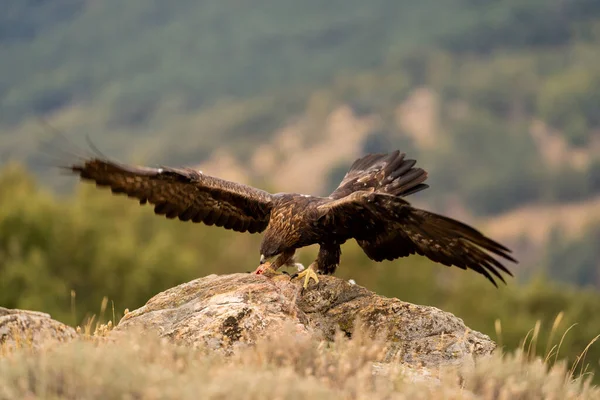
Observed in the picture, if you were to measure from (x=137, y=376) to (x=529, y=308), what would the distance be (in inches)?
1923

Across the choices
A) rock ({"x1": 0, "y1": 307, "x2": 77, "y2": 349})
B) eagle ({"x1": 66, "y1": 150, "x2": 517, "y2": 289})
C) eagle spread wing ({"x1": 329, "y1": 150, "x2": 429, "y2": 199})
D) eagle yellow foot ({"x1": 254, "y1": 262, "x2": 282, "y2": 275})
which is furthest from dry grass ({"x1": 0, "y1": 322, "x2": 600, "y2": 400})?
eagle spread wing ({"x1": 329, "y1": 150, "x2": 429, "y2": 199})

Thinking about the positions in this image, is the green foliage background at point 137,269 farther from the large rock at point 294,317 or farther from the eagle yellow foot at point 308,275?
the large rock at point 294,317

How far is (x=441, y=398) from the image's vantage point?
19.4 feet

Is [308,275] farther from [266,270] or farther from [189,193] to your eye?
[189,193]

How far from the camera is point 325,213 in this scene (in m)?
9.59

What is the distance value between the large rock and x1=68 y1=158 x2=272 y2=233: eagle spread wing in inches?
50.9

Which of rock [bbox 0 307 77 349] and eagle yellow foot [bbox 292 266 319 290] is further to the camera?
eagle yellow foot [bbox 292 266 319 290]

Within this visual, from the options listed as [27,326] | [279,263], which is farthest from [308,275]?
[27,326]

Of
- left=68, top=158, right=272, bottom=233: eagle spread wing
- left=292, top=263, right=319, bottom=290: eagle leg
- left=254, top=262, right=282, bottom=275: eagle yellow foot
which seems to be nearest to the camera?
left=292, top=263, right=319, bottom=290: eagle leg

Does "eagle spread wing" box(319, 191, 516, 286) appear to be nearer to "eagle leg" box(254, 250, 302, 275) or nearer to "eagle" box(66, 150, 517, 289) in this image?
"eagle" box(66, 150, 517, 289)

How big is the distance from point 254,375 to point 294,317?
7.87 ft

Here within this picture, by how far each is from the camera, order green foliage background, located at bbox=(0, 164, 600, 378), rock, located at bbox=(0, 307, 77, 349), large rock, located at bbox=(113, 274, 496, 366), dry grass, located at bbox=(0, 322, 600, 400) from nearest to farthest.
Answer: dry grass, located at bbox=(0, 322, 600, 400) → large rock, located at bbox=(113, 274, 496, 366) → rock, located at bbox=(0, 307, 77, 349) → green foliage background, located at bbox=(0, 164, 600, 378)

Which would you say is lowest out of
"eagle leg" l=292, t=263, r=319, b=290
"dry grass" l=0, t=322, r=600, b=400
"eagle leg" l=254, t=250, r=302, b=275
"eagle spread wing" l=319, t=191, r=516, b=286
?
"dry grass" l=0, t=322, r=600, b=400

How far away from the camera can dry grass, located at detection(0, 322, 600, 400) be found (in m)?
5.34
